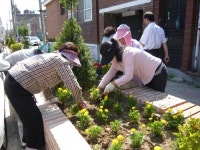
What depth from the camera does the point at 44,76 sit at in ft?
8.48

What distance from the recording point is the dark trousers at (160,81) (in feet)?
10.8

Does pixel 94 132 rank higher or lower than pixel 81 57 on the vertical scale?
lower

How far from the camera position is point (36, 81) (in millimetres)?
2619

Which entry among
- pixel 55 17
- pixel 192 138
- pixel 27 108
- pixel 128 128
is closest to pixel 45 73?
pixel 27 108

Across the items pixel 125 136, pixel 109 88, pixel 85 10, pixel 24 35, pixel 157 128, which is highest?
pixel 85 10

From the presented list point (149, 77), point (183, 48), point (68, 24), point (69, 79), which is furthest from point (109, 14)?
point (69, 79)

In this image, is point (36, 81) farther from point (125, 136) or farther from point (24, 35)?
point (24, 35)

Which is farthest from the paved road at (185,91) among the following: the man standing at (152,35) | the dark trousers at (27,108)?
the dark trousers at (27,108)

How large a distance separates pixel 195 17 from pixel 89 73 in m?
3.77

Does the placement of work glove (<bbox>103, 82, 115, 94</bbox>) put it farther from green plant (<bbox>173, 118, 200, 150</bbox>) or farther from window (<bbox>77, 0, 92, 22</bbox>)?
window (<bbox>77, 0, 92, 22</bbox>)

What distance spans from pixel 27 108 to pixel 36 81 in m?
0.34

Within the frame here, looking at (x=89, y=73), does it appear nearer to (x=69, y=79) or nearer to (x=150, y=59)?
(x=150, y=59)

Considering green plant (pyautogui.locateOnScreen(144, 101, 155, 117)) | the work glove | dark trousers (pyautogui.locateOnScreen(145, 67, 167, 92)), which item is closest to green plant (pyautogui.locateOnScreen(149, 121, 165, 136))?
green plant (pyautogui.locateOnScreen(144, 101, 155, 117))

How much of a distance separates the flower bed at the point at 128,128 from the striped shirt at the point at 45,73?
35cm
